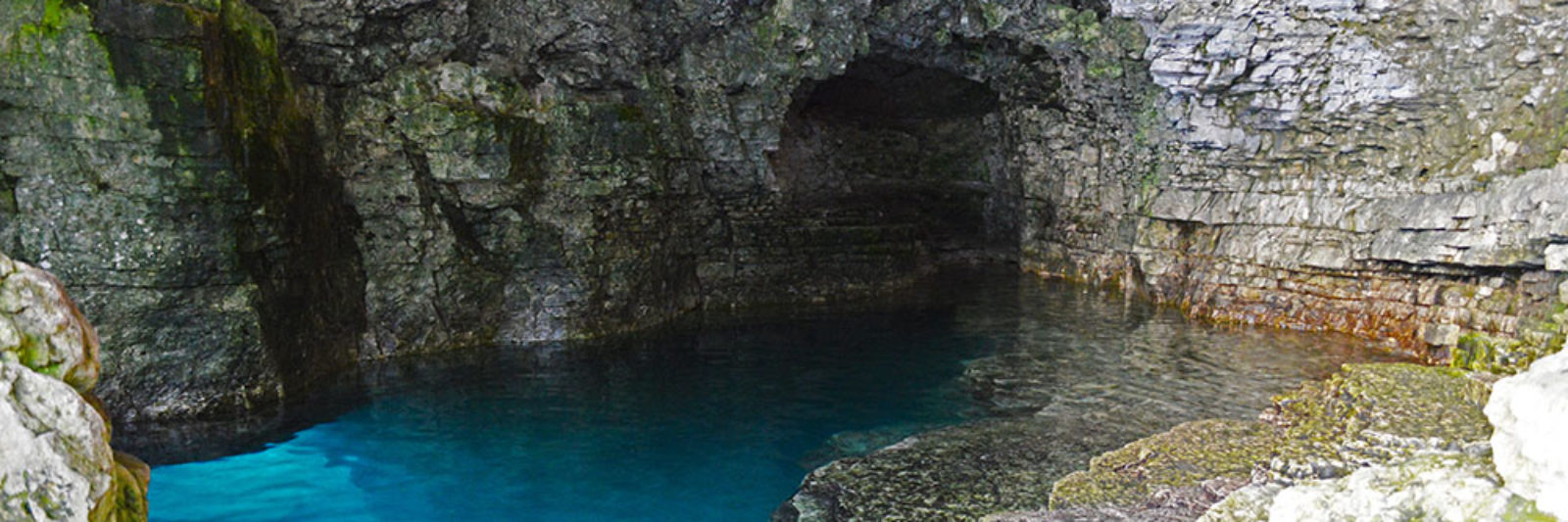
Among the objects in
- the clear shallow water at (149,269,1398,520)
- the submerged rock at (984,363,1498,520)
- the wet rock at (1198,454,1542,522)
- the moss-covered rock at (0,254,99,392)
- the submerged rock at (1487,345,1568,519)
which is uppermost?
the moss-covered rock at (0,254,99,392)

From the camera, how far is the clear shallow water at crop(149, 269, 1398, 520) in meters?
9.02

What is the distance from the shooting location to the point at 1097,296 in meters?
19.3

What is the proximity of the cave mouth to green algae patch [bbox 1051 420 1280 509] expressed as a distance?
11601mm

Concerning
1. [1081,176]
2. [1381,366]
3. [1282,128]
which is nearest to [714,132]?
[1081,176]

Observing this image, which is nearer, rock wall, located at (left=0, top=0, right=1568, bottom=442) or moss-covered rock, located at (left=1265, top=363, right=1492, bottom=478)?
moss-covered rock, located at (left=1265, top=363, right=1492, bottom=478)

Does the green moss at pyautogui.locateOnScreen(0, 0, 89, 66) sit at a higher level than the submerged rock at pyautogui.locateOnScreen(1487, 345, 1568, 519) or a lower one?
higher

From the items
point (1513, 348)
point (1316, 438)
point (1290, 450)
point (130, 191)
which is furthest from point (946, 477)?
point (130, 191)

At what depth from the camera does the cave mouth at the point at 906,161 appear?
20688 millimetres

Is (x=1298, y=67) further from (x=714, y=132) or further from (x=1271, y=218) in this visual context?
(x=714, y=132)

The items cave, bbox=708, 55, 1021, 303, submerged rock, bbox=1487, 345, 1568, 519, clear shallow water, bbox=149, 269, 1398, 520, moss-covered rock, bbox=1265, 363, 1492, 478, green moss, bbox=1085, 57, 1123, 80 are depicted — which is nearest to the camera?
submerged rock, bbox=1487, 345, 1568, 519

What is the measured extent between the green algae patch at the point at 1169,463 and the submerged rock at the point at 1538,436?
2.84 m

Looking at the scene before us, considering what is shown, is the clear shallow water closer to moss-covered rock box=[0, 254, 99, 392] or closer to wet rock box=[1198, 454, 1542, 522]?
moss-covered rock box=[0, 254, 99, 392]

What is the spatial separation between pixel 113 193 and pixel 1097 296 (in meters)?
16.1

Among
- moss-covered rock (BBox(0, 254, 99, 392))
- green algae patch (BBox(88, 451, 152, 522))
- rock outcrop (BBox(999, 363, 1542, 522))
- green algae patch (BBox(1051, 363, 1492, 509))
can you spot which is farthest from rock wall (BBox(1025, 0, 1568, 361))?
moss-covered rock (BBox(0, 254, 99, 392))
